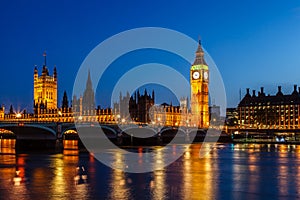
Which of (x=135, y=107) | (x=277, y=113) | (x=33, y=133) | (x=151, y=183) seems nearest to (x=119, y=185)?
(x=151, y=183)

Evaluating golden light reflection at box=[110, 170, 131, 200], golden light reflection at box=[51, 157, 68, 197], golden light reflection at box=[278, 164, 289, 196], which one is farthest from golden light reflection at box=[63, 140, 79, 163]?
golden light reflection at box=[278, 164, 289, 196]

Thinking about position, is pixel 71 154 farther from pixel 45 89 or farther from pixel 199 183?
pixel 45 89

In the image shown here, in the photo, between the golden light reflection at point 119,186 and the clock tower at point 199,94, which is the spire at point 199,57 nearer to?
the clock tower at point 199,94

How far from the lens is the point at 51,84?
521ft

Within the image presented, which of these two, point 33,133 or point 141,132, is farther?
point 141,132

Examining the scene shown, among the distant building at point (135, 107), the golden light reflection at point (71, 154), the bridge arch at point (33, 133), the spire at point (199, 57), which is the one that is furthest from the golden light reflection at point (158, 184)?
the spire at point (199, 57)

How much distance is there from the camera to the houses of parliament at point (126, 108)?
12106cm

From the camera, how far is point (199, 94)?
145m

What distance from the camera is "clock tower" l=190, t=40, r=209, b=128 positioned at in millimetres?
142750

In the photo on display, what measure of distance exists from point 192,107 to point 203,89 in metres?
6.79

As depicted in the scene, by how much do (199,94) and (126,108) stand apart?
98.4 ft

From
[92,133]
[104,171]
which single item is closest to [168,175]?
[104,171]

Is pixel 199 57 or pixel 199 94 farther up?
pixel 199 57

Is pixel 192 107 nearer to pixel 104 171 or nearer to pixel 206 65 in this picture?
pixel 206 65
